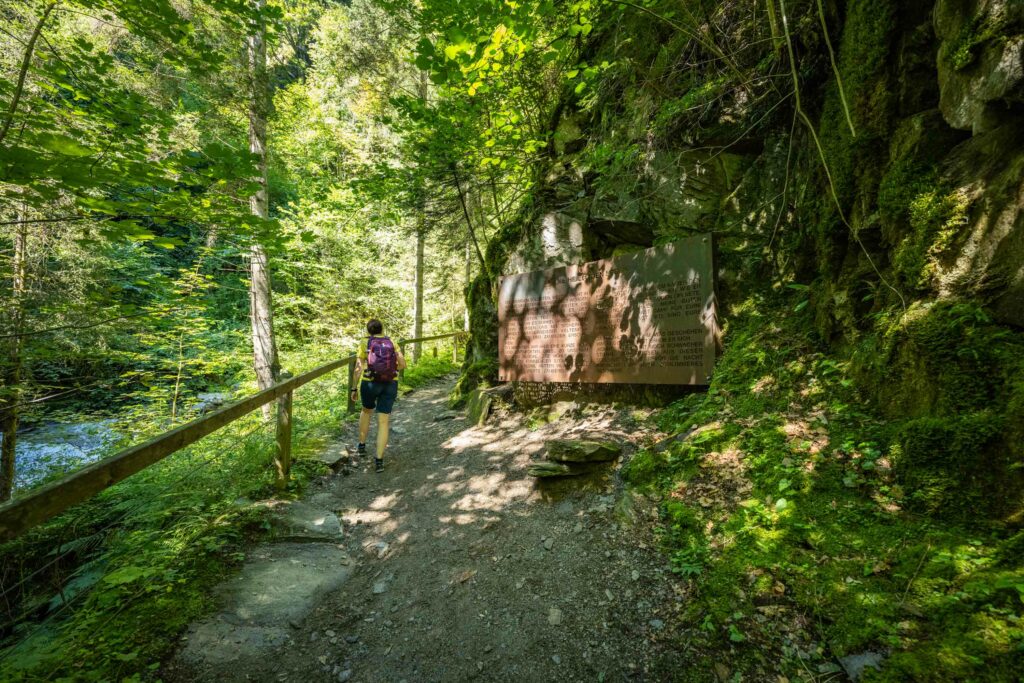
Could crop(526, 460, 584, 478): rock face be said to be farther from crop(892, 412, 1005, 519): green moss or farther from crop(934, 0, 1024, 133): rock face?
crop(934, 0, 1024, 133): rock face

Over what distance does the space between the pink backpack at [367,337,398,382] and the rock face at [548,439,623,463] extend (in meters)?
2.73

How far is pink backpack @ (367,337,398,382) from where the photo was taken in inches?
218

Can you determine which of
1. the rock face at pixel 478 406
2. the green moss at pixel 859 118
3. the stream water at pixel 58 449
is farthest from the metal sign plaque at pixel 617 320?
the stream water at pixel 58 449

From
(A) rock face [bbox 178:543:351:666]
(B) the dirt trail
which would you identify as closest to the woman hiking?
(B) the dirt trail

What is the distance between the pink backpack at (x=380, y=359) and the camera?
18.2 ft

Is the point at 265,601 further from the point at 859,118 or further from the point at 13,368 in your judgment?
the point at 859,118

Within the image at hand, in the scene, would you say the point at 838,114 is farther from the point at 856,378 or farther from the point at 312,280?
the point at 312,280

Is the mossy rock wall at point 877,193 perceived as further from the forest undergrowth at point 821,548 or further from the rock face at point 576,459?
the rock face at point 576,459

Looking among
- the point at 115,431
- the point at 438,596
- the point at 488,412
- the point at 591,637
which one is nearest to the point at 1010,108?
the point at 591,637

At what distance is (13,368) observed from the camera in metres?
5.03

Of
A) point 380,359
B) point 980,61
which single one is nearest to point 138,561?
point 380,359

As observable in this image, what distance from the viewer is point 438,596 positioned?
9.87 feet

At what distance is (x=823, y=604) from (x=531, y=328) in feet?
16.1

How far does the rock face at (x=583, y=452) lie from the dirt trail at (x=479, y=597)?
0.70 feet
